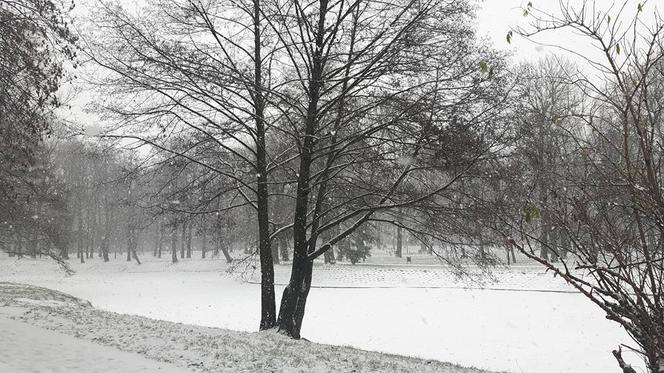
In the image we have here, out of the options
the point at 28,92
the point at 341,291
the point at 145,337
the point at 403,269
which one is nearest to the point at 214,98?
the point at 28,92

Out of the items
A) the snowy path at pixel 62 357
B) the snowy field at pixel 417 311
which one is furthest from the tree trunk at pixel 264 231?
the snowy path at pixel 62 357

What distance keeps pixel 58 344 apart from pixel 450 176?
7243 millimetres

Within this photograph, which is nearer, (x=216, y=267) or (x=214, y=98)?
(x=214, y=98)

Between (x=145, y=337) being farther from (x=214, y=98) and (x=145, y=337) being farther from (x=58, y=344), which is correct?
(x=214, y=98)

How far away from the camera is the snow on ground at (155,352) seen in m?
6.77

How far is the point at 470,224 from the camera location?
10141 mm

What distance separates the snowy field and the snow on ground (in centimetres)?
364

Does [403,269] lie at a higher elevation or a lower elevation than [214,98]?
lower

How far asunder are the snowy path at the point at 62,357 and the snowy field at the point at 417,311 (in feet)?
18.3

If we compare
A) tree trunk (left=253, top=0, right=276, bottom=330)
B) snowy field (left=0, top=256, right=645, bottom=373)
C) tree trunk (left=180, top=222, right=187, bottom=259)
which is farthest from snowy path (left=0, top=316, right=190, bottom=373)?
snowy field (left=0, top=256, right=645, bottom=373)

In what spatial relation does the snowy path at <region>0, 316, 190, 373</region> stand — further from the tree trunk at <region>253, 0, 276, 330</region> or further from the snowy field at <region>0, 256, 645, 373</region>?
the snowy field at <region>0, 256, 645, 373</region>

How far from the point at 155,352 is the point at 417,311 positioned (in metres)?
15.1

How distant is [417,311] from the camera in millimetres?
21188

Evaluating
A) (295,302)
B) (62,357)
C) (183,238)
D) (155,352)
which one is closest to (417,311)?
(295,302)
